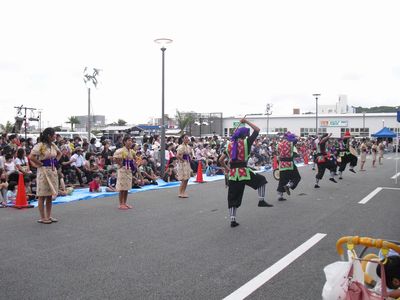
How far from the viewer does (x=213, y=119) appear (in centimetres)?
6278

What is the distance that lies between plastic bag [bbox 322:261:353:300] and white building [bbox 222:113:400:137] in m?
50.9

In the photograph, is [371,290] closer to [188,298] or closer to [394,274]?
[394,274]

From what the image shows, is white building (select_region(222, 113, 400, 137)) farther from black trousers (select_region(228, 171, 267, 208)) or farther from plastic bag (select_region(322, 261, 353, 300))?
plastic bag (select_region(322, 261, 353, 300))

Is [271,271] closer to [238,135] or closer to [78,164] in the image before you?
[238,135]

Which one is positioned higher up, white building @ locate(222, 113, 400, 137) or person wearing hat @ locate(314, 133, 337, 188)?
white building @ locate(222, 113, 400, 137)

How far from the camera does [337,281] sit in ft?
9.87

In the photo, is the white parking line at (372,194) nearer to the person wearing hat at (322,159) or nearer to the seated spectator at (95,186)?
the person wearing hat at (322,159)

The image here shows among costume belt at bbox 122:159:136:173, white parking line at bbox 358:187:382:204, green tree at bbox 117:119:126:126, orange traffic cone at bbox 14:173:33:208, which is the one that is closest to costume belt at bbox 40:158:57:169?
costume belt at bbox 122:159:136:173

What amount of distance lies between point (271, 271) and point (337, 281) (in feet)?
7.31

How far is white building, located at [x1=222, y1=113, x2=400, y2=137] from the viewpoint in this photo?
54.6 meters

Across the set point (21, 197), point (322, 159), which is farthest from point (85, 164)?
point (322, 159)

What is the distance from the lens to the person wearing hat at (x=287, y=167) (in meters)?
11.1

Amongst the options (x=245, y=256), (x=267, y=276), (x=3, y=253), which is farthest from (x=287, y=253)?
(x=3, y=253)

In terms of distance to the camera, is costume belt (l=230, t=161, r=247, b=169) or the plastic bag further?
costume belt (l=230, t=161, r=247, b=169)
